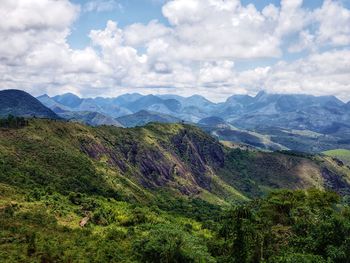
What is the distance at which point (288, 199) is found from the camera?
12800cm

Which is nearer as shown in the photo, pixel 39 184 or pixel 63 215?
pixel 63 215

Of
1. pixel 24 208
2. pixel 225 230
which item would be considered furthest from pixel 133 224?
pixel 225 230

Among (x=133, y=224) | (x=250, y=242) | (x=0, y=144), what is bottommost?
(x=133, y=224)

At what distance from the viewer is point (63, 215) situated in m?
123

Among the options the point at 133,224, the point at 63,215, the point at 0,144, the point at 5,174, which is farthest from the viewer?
the point at 0,144

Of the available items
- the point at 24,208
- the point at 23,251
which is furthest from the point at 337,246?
the point at 24,208

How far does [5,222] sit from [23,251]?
17855mm

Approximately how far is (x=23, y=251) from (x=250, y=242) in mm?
49403

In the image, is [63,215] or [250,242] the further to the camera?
[63,215]

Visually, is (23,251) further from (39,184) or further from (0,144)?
(0,144)

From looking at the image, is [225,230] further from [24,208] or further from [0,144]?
[0,144]

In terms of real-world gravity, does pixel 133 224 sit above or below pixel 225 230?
below

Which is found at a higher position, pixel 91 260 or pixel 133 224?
pixel 91 260

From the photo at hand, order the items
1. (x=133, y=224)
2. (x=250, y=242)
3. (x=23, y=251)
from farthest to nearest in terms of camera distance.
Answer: (x=133, y=224)
(x=250, y=242)
(x=23, y=251)
